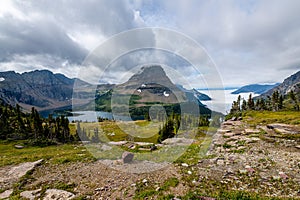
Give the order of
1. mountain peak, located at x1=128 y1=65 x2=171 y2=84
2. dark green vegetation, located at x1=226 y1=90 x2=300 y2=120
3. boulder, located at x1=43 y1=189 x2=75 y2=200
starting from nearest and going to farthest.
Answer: boulder, located at x1=43 y1=189 x2=75 y2=200 < mountain peak, located at x1=128 y1=65 x2=171 y2=84 < dark green vegetation, located at x1=226 y1=90 x2=300 y2=120

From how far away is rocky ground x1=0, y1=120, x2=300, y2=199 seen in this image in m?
9.29

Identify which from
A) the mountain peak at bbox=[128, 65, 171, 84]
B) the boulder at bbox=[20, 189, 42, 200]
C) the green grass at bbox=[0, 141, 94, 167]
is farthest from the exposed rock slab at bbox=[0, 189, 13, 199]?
the mountain peak at bbox=[128, 65, 171, 84]

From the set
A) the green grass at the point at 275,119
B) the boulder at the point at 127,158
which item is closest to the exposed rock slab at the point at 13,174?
the boulder at the point at 127,158

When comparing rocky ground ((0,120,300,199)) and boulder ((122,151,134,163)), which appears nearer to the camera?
rocky ground ((0,120,300,199))

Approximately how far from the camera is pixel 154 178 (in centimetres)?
1094

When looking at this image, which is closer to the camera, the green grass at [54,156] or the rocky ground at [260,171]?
the rocky ground at [260,171]

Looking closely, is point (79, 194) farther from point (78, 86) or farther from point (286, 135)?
point (286, 135)

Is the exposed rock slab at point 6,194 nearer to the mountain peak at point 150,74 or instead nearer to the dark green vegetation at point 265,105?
the mountain peak at point 150,74

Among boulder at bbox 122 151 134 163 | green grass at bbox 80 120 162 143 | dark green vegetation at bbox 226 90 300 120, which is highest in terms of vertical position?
dark green vegetation at bbox 226 90 300 120

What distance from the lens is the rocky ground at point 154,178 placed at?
929 cm

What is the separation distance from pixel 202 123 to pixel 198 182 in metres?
90.6

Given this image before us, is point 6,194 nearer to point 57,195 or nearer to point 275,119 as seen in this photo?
point 57,195

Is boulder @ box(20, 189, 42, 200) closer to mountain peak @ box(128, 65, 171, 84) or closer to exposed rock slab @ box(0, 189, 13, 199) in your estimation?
exposed rock slab @ box(0, 189, 13, 199)

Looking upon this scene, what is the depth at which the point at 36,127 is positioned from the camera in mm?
60156
